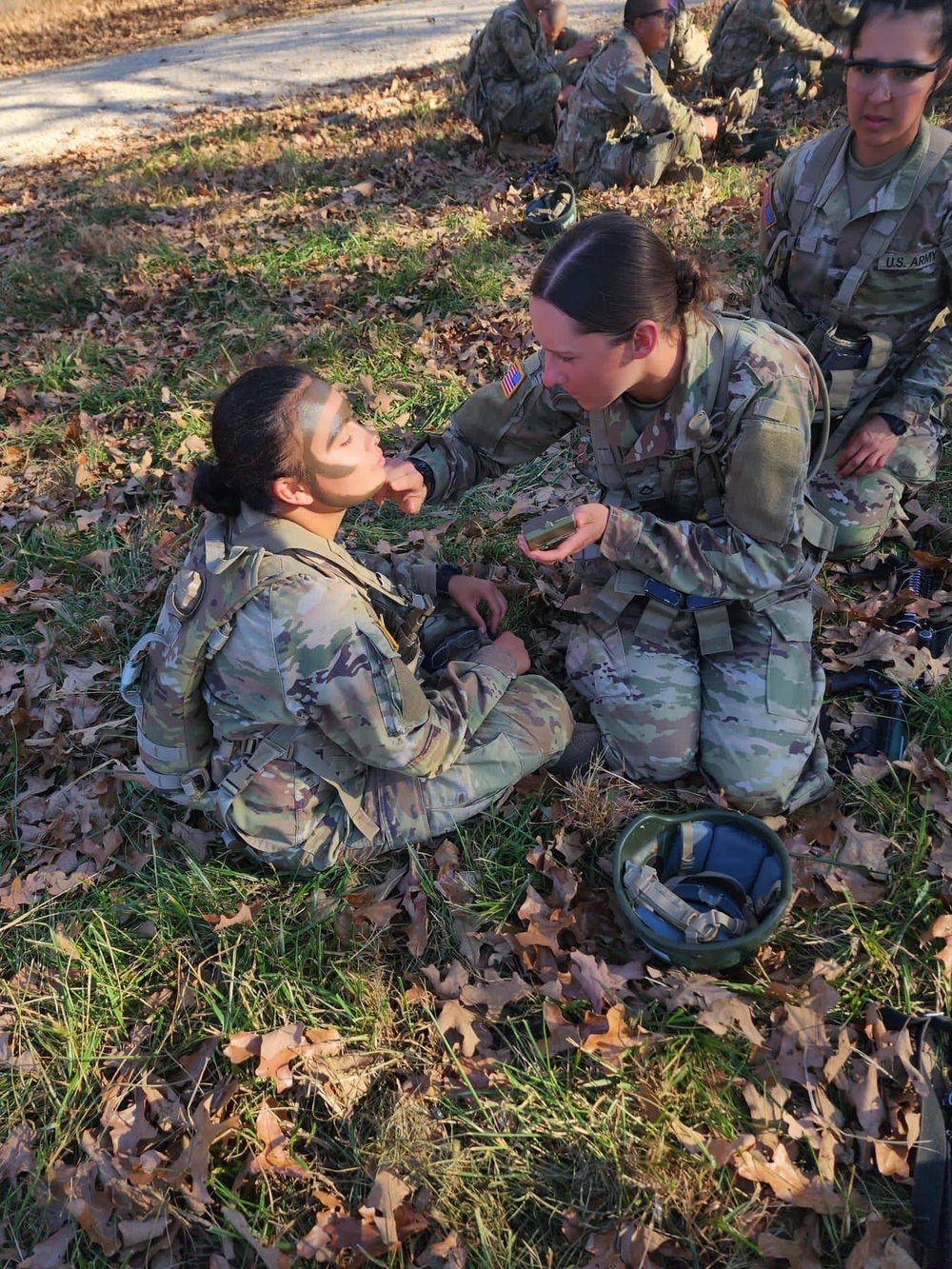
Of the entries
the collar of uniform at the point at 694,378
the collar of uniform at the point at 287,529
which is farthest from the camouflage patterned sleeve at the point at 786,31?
the collar of uniform at the point at 287,529

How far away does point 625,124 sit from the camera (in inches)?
332

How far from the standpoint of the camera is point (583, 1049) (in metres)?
2.58

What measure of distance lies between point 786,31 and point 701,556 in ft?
30.4

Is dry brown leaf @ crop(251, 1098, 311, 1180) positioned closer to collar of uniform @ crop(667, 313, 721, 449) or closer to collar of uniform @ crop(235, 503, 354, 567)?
collar of uniform @ crop(235, 503, 354, 567)

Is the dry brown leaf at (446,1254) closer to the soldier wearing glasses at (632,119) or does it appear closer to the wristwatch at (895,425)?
the wristwatch at (895,425)

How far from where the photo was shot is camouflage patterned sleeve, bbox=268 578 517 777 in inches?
102

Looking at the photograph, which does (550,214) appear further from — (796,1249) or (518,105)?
(796,1249)

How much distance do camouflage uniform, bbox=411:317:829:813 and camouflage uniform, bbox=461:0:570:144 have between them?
25.4 feet

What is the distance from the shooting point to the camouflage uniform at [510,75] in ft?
31.0

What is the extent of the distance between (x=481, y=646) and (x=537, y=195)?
21.3 feet

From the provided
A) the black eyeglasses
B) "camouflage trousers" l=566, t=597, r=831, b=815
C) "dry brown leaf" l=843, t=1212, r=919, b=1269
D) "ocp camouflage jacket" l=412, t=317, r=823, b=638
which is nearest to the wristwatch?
"ocp camouflage jacket" l=412, t=317, r=823, b=638

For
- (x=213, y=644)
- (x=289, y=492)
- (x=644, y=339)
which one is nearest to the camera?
(x=213, y=644)

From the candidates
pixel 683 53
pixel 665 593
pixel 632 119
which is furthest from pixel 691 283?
pixel 683 53

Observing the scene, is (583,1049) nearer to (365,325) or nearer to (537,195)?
(365,325)
